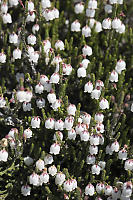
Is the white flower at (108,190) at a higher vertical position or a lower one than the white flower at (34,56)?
lower

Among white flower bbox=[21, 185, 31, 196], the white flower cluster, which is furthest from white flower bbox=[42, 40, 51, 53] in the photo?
the white flower cluster

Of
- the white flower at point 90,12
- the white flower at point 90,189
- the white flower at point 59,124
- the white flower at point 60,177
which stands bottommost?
the white flower at point 90,189

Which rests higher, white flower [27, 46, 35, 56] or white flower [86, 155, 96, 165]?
white flower [27, 46, 35, 56]

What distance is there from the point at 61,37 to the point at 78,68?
1.28 meters

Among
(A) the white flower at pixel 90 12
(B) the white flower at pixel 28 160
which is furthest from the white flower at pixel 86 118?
(A) the white flower at pixel 90 12

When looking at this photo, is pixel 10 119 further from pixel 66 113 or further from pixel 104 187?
pixel 104 187

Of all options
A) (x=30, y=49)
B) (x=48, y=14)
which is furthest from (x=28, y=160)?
(x=48, y=14)

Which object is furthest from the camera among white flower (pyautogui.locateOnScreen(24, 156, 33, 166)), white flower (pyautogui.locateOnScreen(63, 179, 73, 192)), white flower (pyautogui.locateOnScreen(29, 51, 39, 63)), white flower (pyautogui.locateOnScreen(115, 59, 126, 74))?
white flower (pyautogui.locateOnScreen(115, 59, 126, 74))

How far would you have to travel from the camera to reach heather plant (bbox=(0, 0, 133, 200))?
425cm

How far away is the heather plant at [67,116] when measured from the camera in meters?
4.25

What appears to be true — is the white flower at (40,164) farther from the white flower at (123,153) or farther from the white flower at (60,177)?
the white flower at (123,153)

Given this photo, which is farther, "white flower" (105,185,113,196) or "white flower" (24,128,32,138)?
"white flower" (24,128,32,138)

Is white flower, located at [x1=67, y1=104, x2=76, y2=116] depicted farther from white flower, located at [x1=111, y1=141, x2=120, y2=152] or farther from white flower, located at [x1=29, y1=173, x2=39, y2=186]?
white flower, located at [x1=29, y1=173, x2=39, y2=186]

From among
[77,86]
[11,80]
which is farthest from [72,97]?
[11,80]
